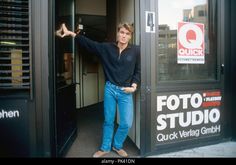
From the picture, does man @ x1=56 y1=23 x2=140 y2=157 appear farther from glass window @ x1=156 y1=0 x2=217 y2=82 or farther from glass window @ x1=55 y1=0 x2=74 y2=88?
glass window @ x1=156 y1=0 x2=217 y2=82

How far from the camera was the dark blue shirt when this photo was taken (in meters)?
2.91

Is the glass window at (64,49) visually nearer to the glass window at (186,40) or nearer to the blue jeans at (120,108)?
the blue jeans at (120,108)

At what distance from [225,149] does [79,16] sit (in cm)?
454

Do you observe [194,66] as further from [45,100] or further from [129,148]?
[45,100]

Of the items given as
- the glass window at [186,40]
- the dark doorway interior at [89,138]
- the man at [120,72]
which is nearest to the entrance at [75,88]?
the dark doorway interior at [89,138]

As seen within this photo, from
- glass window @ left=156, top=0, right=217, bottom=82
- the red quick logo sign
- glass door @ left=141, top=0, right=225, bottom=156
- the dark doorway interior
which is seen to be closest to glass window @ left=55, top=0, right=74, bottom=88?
the dark doorway interior

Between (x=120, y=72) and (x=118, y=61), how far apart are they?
151 mm

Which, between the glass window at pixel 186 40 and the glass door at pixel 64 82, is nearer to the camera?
the glass door at pixel 64 82

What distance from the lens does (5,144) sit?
8.27 ft

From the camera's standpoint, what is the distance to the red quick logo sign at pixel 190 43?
10.5 feet

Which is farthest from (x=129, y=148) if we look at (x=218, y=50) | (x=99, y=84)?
(x=99, y=84)

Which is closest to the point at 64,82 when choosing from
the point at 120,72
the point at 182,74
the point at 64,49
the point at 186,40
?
the point at 64,49

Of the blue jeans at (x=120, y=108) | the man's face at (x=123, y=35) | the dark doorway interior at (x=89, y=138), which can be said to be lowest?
the dark doorway interior at (x=89, y=138)

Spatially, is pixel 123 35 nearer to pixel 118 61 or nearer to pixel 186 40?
pixel 118 61
